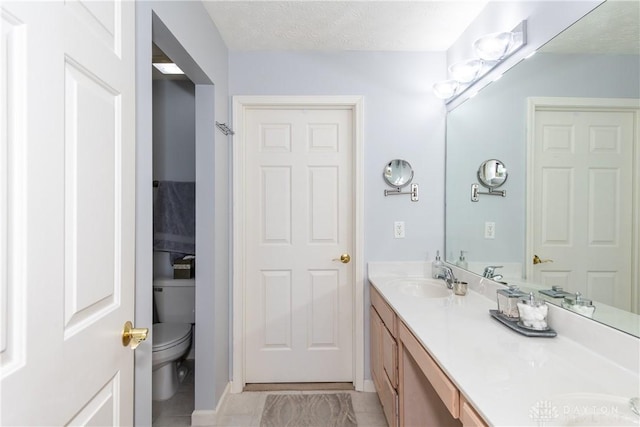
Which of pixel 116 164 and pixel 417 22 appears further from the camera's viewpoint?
pixel 417 22

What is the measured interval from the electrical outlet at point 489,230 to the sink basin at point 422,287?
435 mm

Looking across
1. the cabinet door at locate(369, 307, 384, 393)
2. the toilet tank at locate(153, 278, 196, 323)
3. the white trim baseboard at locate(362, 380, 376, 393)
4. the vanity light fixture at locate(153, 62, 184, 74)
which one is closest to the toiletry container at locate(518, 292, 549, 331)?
the cabinet door at locate(369, 307, 384, 393)

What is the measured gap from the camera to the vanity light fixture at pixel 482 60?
1.43 meters

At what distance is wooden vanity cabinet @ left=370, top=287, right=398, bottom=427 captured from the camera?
5.05ft

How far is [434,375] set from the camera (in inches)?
40.1

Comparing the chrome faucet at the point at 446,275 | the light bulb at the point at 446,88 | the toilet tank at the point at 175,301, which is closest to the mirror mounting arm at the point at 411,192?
the chrome faucet at the point at 446,275

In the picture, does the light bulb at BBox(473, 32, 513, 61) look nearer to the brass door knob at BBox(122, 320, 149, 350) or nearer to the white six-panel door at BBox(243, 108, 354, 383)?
the white six-panel door at BBox(243, 108, 354, 383)

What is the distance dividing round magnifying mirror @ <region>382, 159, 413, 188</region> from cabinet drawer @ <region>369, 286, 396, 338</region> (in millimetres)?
772

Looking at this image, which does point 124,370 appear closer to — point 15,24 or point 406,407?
point 15,24

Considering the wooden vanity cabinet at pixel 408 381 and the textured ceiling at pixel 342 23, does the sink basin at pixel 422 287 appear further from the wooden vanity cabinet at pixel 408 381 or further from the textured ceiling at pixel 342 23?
the textured ceiling at pixel 342 23

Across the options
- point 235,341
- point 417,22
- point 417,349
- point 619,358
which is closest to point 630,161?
point 619,358

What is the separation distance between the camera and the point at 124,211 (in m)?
0.86

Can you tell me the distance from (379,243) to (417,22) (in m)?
1.45

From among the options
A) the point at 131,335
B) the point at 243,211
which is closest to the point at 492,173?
the point at 243,211
